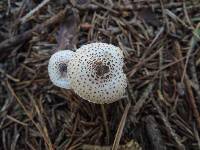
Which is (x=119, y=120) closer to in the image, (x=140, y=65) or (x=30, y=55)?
(x=140, y=65)

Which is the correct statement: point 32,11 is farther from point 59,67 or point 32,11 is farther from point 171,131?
point 171,131

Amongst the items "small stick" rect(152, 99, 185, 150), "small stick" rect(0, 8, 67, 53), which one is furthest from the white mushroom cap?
"small stick" rect(152, 99, 185, 150)

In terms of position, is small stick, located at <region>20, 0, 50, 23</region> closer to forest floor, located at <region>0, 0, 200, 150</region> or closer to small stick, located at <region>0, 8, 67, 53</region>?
forest floor, located at <region>0, 0, 200, 150</region>

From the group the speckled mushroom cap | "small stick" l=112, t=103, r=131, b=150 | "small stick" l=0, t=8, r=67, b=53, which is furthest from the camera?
"small stick" l=0, t=8, r=67, b=53

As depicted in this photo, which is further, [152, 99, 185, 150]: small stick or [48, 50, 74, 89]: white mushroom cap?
[48, 50, 74, 89]: white mushroom cap

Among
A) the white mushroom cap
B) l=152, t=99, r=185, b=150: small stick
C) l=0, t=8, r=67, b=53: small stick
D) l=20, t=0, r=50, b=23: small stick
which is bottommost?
l=152, t=99, r=185, b=150: small stick

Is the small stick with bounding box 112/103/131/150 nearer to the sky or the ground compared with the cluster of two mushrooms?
nearer to the ground

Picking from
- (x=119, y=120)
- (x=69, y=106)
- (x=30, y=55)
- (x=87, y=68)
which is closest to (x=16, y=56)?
(x=30, y=55)

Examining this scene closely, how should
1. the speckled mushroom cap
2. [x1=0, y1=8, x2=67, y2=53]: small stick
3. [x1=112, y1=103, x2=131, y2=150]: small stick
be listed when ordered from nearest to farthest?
1. the speckled mushroom cap
2. [x1=112, y1=103, x2=131, y2=150]: small stick
3. [x1=0, y1=8, x2=67, y2=53]: small stick
